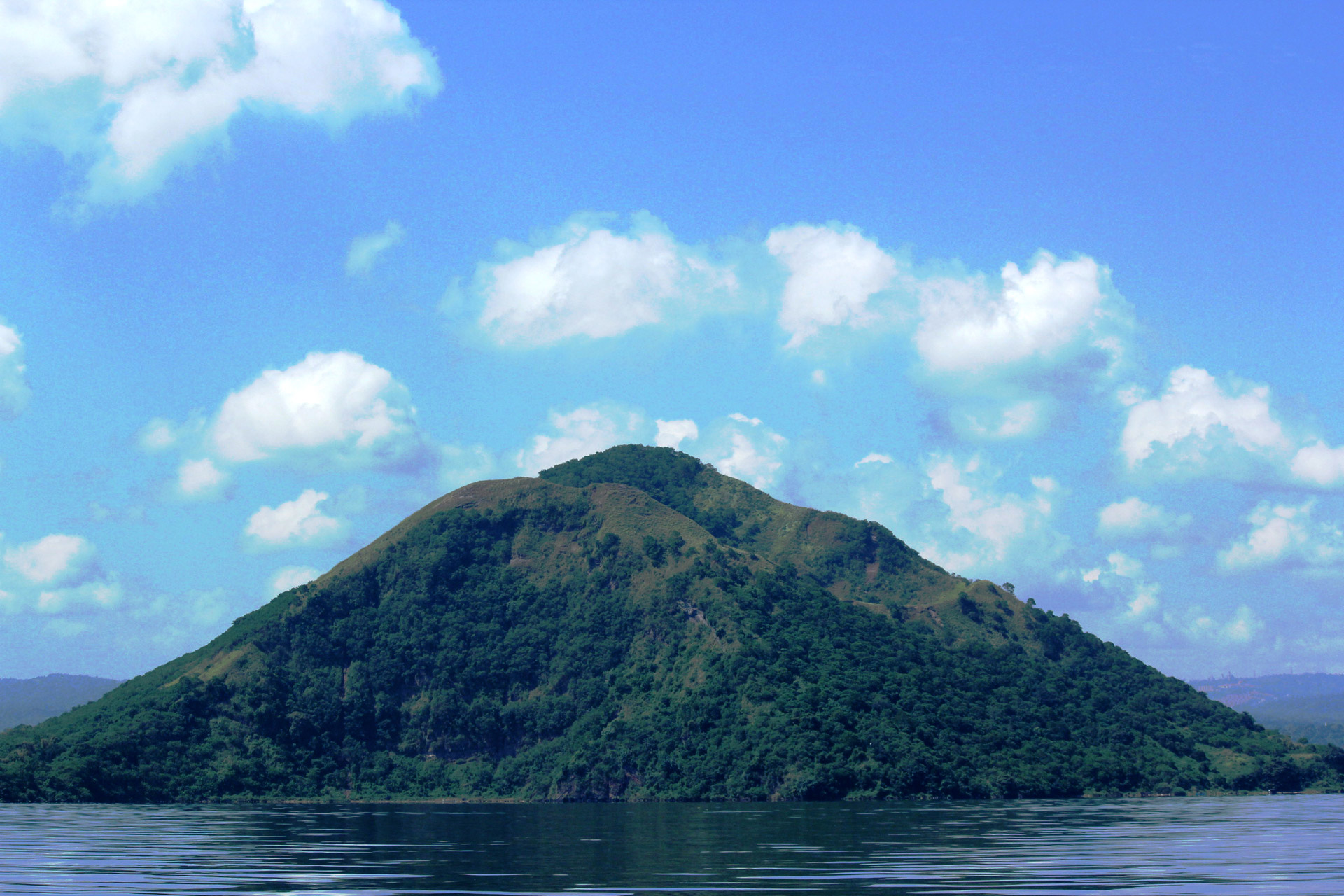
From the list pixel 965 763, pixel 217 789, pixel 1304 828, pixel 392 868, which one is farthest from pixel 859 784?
pixel 392 868

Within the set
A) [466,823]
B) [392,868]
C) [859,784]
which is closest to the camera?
[392,868]

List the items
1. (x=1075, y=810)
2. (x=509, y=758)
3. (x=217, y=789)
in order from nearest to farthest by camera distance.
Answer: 1. (x=1075, y=810)
2. (x=217, y=789)
3. (x=509, y=758)

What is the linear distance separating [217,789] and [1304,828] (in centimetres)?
14012

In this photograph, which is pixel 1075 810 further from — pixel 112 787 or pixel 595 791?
pixel 112 787

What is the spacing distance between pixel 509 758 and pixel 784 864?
136485 millimetres

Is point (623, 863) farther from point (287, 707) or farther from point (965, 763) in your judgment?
point (287, 707)

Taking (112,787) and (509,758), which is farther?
→ (509,758)

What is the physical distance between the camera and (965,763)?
171 meters

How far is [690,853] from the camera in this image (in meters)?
70.8

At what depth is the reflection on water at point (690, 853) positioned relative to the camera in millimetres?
51188

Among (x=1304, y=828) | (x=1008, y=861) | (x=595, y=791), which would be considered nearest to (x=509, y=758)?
(x=595, y=791)

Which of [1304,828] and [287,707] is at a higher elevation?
[287,707]

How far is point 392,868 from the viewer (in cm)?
6094

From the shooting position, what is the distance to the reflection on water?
168 feet
